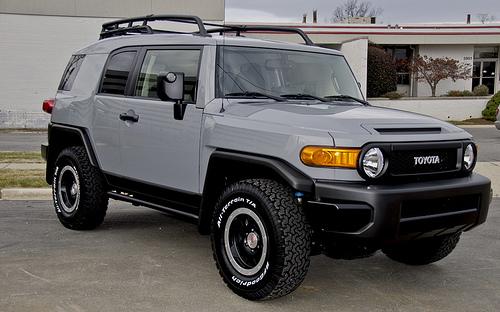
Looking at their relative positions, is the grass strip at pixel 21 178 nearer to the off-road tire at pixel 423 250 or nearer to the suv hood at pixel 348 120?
the suv hood at pixel 348 120

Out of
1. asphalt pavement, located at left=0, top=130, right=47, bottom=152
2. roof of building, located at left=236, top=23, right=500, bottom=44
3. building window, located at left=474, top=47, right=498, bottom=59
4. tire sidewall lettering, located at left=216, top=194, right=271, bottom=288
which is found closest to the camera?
tire sidewall lettering, located at left=216, top=194, right=271, bottom=288

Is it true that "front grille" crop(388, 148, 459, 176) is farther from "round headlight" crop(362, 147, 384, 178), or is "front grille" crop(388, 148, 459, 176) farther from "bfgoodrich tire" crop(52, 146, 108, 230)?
"bfgoodrich tire" crop(52, 146, 108, 230)

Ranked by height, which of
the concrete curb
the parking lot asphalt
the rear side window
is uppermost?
the rear side window

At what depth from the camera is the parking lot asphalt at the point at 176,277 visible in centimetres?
448

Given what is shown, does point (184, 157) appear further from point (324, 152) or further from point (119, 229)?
point (119, 229)

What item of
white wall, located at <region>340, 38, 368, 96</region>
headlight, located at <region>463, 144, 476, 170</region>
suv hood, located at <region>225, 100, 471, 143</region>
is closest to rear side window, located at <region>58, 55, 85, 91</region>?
suv hood, located at <region>225, 100, 471, 143</region>

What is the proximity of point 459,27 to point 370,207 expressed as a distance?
102 feet

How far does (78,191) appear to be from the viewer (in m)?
6.46

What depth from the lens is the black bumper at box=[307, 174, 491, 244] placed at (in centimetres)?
399

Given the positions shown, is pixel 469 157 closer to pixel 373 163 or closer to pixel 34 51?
pixel 373 163

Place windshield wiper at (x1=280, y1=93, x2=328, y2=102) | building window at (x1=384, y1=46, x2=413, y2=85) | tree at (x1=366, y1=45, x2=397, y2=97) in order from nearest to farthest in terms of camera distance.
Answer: windshield wiper at (x1=280, y1=93, x2=328, y2=102) → tree at (x1=366, y1=45, x2=397, y2=97) → building window at (x1=384, y1=46, x2=413, y2=85)

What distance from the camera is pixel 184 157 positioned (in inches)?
204

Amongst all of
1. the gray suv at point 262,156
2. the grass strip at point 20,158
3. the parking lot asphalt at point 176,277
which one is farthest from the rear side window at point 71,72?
the grass strip at point 20,158

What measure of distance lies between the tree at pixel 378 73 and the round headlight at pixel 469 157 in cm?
2524
